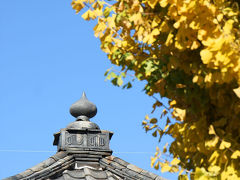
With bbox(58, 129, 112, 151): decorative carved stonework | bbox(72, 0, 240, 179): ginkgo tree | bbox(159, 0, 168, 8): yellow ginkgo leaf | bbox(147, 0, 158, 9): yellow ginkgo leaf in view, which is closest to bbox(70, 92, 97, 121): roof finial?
bbox(58, 129, 112, 151): decorative carved stonework

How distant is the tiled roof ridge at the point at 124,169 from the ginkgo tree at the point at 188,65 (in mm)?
3114

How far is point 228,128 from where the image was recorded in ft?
12.0

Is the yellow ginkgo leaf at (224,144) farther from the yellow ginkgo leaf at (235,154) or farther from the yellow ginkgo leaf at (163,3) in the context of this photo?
the yellow ginkgo leaf at (163,3)

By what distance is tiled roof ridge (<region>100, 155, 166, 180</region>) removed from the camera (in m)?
7.18

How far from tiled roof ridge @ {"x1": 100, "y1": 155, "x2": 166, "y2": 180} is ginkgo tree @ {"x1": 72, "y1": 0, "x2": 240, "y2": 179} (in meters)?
3.11

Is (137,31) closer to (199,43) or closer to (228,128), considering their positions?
(199,43)

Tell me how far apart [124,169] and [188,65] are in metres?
3.93

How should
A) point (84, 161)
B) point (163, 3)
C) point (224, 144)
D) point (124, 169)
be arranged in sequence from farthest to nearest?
point (84, 161) < point (124, 169) < point (163, 3) < point (224, 144)

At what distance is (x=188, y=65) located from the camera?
12.1ft

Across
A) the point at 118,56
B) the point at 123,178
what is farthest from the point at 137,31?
the point at 123,178

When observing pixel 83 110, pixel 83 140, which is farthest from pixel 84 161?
pixel 83 110

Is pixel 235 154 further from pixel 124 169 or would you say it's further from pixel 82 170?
pixel 82 170

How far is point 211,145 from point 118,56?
3.78 feet

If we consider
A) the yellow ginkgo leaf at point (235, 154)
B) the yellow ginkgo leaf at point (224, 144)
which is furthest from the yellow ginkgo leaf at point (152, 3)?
the yellow ginkgo leaf at point (235, 154)
